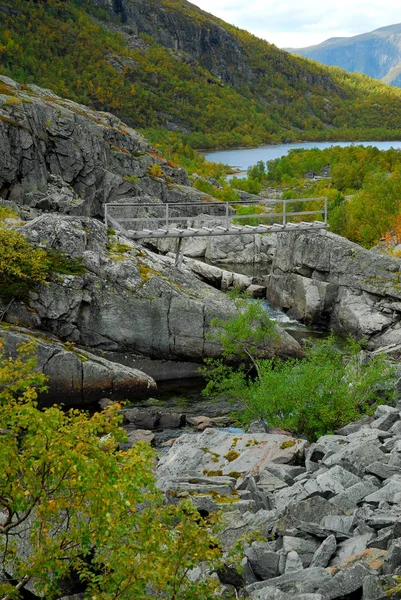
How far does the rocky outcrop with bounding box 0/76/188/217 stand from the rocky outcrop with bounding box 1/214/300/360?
68.9ft

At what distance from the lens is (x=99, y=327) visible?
34.9 meters

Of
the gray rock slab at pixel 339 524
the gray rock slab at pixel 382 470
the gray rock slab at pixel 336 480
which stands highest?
the gray rock slab at pixel 339 524

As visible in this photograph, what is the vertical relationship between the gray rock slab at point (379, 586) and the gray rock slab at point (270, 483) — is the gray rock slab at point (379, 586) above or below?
above

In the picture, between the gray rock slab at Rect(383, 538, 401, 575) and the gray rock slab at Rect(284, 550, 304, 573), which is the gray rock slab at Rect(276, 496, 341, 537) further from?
the gray rock slab at Rect(383, 538, 401, 575)

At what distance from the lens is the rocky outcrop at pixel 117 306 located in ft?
112

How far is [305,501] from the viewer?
1467 cm

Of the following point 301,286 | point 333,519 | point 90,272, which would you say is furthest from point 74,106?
point 333,519

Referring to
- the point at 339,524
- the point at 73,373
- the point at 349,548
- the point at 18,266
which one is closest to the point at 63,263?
the point at 18,266

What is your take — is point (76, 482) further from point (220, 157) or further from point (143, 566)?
point (220, 157)

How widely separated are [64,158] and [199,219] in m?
29.1

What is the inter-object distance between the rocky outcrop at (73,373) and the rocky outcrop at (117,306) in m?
2.55

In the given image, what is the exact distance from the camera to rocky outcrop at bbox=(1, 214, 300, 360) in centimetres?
3419

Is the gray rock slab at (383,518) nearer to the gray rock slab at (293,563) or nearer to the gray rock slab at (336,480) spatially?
the gray rock slab at (293,563)

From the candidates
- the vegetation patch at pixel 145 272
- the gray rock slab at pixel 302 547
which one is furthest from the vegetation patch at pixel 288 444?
the vegetation patch at pixel 145 272
